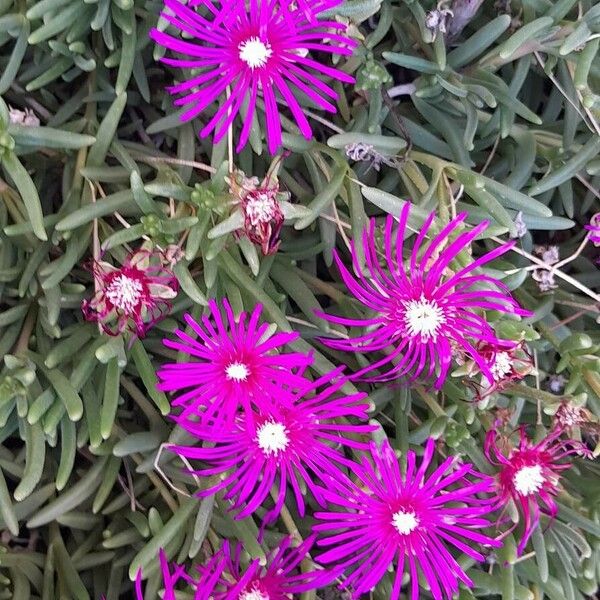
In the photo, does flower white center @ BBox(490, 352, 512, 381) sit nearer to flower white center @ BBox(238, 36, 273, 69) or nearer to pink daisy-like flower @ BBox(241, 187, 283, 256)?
pink daisy-like flower @ BBox(241, 187, 283, 256)

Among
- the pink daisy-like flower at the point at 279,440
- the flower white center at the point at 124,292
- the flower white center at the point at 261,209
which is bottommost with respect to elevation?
the pink daisy-like flower at the point at 279,440

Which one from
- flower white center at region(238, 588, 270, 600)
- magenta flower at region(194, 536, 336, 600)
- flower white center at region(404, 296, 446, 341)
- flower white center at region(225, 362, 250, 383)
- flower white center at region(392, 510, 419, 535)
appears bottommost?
flower white center at region(238, 588, 270, 600)

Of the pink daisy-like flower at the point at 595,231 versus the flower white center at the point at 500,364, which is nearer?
the flower white center at the point at 500,364

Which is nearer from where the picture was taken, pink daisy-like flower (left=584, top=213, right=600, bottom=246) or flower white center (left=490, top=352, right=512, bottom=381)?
flower white center (left=490, top=352, right=512, bottom=381)

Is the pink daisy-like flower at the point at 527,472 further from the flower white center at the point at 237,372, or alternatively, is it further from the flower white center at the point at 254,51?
the flower white center at the point at 254,51

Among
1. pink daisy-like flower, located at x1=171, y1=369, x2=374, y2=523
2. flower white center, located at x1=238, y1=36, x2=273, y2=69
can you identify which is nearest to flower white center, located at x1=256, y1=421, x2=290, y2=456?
pink daisy-like flower, located at x1=171, y1=369, x2=374, y2=523

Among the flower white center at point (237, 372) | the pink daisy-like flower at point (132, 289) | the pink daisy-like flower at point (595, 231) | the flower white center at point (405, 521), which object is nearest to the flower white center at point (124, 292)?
the pink daisy-like flower at point (132, 289)
